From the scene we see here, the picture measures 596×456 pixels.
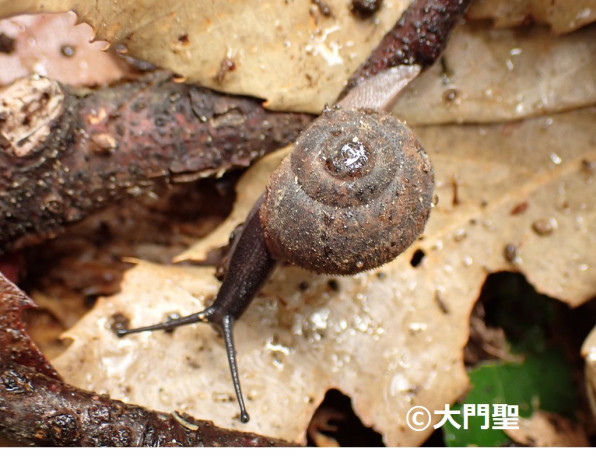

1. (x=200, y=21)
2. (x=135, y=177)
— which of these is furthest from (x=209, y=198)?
(x=200, y=21)

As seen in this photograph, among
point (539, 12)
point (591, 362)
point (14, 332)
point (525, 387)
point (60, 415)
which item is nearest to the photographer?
point (60, 415)

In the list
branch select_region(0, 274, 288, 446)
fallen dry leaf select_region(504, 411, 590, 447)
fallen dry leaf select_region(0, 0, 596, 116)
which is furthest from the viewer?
fallen dry leaf select_region(504, 411, 590, 447)

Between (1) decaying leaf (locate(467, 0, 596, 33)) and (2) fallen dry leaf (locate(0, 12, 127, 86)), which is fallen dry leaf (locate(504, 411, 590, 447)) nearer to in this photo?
(1) decaying leaf (locate(467, 0, 596, 33))

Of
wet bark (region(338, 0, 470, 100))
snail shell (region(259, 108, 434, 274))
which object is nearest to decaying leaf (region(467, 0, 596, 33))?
wet bark (region(338, 0, 470, 100))

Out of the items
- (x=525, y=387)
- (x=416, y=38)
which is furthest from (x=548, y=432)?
(x=416, y=38)

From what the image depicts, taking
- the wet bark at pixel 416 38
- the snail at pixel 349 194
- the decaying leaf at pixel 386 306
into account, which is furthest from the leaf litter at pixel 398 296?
the snail at pixel 349 194

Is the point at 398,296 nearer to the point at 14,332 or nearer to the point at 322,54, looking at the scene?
the point at 322,54

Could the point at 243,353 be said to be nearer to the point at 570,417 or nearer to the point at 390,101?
the point at 390,101
